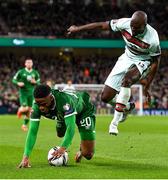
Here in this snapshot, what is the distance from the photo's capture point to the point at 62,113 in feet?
32.1

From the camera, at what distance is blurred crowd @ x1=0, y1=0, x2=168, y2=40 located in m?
47.5

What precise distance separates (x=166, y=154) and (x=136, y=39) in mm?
2474

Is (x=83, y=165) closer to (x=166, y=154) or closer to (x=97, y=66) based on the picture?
(x=166, y=154)

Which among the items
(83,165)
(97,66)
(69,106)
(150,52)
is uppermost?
(97,66)

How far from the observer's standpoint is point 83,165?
410 inches

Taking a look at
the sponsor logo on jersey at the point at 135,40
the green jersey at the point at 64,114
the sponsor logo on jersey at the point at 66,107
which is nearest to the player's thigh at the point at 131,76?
the sponsor logo on jersey at the point at 135,40

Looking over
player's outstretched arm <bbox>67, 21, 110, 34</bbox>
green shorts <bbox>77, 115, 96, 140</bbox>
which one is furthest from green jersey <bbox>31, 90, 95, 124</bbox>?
player's outstretched arm <bbox>67, 21, 110, 34</bbox>

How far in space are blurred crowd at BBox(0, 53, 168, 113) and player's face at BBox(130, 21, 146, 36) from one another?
3051 cm

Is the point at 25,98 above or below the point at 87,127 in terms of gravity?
above

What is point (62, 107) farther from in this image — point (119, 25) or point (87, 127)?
point (119, 25)

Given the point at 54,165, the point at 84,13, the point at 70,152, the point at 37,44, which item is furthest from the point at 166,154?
the point at 84,13

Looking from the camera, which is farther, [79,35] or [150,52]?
[79,35]

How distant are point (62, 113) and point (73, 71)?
3887 cm

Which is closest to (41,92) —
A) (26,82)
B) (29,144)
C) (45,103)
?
(45,103)
